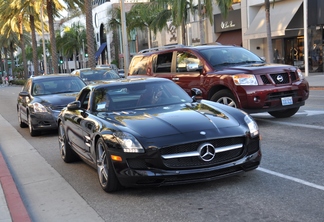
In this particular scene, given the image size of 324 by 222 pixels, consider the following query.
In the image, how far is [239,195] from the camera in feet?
17.7

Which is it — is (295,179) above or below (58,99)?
below

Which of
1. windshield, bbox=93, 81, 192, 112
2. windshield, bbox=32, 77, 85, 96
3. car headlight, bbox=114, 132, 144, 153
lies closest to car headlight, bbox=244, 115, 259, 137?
windshield, bbox=93, 81, 192, 112

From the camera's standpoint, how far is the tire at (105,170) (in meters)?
5.69

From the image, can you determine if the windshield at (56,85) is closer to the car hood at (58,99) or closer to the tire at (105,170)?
the car hood at (58,99)

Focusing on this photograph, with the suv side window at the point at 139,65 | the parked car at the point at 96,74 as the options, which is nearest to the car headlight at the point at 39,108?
the suv side window at the point at 139,65

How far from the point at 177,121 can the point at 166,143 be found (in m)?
0.53

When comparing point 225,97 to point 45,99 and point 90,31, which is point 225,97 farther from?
point 90,31

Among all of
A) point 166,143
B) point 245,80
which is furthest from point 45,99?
point 166,143

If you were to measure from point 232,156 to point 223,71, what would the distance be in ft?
16.8

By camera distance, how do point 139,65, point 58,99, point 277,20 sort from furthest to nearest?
point 277,20
point 139,65
point 58,99

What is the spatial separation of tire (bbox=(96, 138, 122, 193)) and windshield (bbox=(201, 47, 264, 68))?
550 centimetres

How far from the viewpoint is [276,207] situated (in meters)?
4.88

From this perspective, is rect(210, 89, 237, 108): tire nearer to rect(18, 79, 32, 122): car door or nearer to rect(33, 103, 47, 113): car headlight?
rect(33, 103, 47, 113): car headlight

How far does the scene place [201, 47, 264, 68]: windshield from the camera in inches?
432
